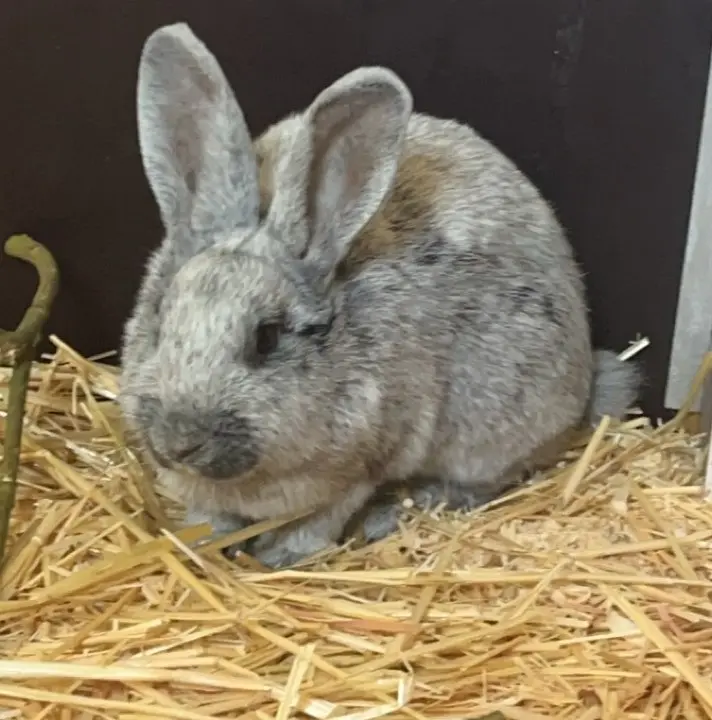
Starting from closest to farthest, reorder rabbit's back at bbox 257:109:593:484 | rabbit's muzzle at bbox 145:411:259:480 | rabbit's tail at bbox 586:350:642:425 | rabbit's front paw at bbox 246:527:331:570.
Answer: rabbit's muzzle at bbox 145:411:259:480, rabbit's back at bbox 257:109:593:484, rabbit's front paw at bbox 246:527:331:570, rabbit's tail at bbox 586:350:642:425

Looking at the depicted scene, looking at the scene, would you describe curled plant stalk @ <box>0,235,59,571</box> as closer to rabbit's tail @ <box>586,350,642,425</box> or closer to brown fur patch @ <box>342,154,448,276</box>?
brown fur patch @ <box>342,154,448,276</box>

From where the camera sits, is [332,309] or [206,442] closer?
[206,442]

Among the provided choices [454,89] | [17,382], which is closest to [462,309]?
[454,89]

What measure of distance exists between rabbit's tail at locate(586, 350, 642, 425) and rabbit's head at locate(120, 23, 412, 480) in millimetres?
661

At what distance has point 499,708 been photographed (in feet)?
5.06

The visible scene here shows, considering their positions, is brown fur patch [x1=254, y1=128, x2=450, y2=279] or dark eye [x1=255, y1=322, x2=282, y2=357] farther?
brown fur patch [x1=254, y1=128, x2=450, y2=279]

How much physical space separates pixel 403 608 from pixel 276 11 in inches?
38.4

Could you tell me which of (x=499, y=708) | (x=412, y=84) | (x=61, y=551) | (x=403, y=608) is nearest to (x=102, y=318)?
(x=61, y=551)

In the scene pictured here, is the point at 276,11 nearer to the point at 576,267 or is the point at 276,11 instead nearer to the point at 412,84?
the point at 412,84

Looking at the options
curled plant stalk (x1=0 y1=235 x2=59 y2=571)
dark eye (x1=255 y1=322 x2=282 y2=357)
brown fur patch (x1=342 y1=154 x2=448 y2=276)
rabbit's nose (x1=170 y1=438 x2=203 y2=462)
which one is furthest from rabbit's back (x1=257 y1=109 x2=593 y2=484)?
curled plant stalk (x1=0 y1=235 x2=59 y2=571)

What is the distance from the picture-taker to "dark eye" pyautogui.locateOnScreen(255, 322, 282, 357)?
62.1 inches

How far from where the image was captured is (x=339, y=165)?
5.38ft

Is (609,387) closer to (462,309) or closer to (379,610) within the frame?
(462,309)

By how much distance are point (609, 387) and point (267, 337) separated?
2.66 ft
